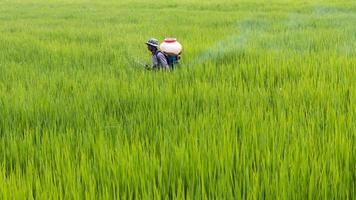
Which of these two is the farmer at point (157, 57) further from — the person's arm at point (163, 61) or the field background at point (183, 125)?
the field background at point (183, 125)

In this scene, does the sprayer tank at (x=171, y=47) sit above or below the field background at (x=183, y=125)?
above

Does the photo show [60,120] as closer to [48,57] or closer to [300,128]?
[300,128]

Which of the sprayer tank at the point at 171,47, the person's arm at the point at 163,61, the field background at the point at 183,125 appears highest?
the sprayer tank at the point at 171,47

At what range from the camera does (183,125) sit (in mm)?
1941

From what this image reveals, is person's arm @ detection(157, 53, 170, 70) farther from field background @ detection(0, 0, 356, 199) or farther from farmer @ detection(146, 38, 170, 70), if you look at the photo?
field background @ detection(0, 0, 356, 199)

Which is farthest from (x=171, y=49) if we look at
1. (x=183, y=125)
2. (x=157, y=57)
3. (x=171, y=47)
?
(x=183, y=125)

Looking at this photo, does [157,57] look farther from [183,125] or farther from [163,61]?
[183,125]

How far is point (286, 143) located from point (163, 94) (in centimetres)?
113

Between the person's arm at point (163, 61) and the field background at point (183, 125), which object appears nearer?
the field background at point (183, 125)

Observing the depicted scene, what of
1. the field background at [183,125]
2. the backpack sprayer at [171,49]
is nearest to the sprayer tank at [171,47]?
the backpack sprayer at [171,49]

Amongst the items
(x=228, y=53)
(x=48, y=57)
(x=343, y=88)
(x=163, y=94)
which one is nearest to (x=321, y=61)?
(x=228, y=53)

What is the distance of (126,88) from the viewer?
9.18ft

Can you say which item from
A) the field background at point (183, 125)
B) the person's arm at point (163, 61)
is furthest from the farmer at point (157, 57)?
the field background at point (183, 125)

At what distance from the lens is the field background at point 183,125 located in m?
1.31
